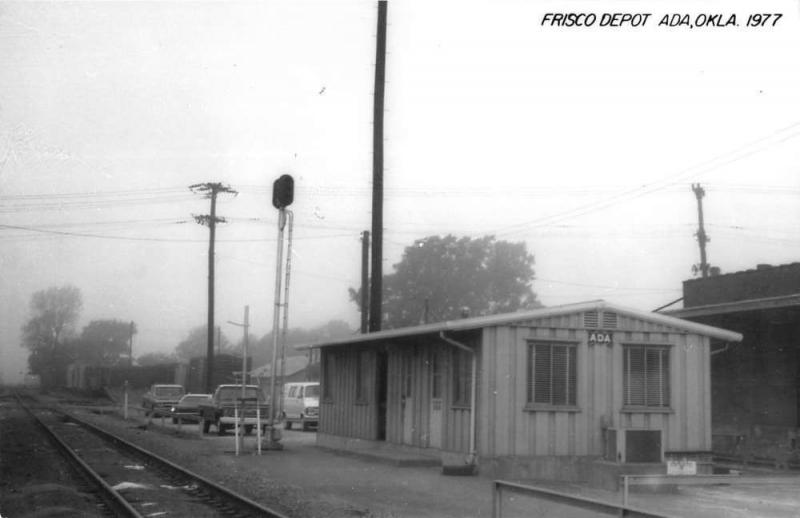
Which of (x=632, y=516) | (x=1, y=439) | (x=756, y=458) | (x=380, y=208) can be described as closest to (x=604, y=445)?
(x=756, y=458)

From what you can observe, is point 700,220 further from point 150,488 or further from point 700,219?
point 150,488

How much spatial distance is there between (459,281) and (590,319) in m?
53.6

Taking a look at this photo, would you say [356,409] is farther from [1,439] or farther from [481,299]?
[481,299]

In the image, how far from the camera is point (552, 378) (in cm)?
1866

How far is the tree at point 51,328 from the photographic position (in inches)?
5285

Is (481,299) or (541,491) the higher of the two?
(481,299)

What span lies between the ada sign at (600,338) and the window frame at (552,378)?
0.30m

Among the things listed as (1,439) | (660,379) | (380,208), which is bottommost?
(1,439)

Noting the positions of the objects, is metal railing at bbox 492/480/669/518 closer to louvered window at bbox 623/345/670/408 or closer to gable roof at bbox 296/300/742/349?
gable roof at bbox 296/300/742/349

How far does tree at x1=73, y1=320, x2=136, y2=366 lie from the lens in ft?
479

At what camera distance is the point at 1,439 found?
27.5 m

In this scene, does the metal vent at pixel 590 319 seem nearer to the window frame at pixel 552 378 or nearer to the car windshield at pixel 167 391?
the window frame at pixel 552 378

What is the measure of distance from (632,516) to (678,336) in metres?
13.0

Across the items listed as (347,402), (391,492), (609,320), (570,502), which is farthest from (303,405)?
(570,502)
